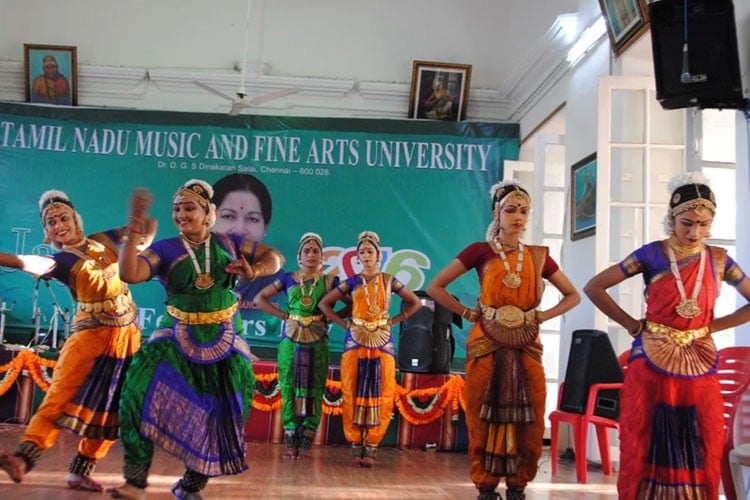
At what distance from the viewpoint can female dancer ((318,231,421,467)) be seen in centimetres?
557

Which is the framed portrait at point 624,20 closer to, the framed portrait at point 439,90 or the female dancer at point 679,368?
the female dancer at point 679,368

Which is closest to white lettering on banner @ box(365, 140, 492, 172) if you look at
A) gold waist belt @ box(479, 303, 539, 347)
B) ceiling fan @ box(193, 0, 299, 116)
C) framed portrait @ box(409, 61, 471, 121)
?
framed portrait @ box(409, 61, 471, 121)

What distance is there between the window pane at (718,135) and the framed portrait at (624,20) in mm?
710

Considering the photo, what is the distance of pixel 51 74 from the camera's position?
8.98 metres

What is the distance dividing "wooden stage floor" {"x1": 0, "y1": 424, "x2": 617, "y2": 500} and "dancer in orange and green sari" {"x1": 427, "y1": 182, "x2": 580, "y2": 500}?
69 cm

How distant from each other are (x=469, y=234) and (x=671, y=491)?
19.0 feet

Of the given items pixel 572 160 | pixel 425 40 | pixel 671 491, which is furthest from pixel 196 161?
pixel 671 491

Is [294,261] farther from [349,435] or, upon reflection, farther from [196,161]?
[349,435]

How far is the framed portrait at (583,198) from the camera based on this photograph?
6188mm

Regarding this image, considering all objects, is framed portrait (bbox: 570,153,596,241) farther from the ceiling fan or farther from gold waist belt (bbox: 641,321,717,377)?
gold waist belt (bbox: 641,321,717,377)

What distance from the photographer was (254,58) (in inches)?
364

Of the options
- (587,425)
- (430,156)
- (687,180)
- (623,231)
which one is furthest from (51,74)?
(687,180)

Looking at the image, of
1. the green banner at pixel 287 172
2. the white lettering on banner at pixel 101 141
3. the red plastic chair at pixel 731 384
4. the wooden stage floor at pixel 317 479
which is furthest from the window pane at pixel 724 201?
the white lettering on banner at pixel 101 141

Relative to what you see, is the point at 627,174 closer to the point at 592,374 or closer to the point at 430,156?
the point at 592,374
